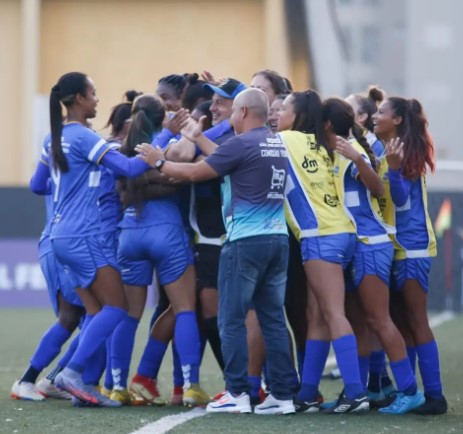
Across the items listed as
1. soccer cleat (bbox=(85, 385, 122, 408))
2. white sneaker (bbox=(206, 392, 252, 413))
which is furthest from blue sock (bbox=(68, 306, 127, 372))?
white sneaker (bbox=(206, 392, 252, 413))

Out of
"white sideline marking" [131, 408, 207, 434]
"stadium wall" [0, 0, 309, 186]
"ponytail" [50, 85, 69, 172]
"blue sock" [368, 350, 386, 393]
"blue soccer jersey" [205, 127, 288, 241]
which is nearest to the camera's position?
"white sideline marking" [131, 408, 207, 434]

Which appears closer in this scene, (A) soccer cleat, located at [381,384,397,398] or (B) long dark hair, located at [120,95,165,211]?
(B) long dark hair, located at [120,95,165,211]

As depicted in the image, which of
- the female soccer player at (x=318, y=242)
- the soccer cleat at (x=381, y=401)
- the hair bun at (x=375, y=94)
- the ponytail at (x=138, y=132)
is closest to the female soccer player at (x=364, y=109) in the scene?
the hair bun at (x=375, y=94)

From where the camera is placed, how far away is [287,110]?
862 cm

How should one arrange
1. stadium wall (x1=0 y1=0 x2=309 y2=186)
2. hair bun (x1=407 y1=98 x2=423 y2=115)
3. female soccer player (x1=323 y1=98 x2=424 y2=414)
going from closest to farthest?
female soccer player (x1=323 y1=98 x2=424 y2=414), hair bun (x1=407 y1=98 x2=423 y2=115), stadium wall (x1=0 y1=0 x2=309 y2=186)

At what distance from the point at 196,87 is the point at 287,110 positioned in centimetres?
118

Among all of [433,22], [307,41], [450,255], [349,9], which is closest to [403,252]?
[450,255]

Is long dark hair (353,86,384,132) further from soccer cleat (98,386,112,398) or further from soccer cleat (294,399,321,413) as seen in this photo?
soccer cleat (98,386,112,398)

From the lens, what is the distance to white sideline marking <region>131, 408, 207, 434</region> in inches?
292

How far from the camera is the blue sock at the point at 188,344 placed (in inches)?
343

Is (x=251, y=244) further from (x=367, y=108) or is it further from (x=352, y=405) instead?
(x=367, y=108)

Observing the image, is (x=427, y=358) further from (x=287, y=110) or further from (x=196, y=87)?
(x=196, y=87)

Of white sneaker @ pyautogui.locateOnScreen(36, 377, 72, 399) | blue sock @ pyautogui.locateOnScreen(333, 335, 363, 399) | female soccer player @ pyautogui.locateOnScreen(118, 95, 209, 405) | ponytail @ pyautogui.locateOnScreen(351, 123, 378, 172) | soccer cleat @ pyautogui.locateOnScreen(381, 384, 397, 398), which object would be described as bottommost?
white sneaker @ pyautogui.locateOnScreen(36, 377, 72, 399)

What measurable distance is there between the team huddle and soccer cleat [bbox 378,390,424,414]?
0.04 feet
